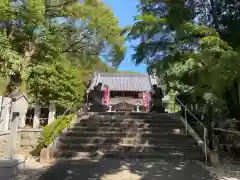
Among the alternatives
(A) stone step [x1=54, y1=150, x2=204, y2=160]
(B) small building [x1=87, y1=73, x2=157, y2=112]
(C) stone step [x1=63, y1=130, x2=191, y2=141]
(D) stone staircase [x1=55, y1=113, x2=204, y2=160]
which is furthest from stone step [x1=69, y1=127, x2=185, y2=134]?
(B) small building [x1=87, y1=73, x2=157, y2=112]

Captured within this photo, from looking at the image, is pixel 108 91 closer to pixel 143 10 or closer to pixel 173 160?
pixel 173 160

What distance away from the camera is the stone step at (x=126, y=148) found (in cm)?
629

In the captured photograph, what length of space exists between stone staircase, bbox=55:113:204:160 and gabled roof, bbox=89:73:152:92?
1055cm

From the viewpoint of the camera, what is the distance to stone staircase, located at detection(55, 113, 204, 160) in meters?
6.11

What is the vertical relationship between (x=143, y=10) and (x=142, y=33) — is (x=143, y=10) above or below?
above

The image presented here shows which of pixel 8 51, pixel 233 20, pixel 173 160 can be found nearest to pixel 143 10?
pixel 233 20

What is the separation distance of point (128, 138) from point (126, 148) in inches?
24.0

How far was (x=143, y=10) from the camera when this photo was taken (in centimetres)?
439

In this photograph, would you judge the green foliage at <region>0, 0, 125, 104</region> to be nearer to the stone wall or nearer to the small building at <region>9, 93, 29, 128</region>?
the stone wall

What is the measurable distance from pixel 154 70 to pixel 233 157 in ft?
13.7

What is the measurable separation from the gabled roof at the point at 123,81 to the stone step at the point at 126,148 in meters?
12.4

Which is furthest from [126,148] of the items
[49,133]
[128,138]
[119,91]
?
[119,91]

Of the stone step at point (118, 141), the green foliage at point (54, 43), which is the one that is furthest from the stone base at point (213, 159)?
the green foliage at point (54, 43)

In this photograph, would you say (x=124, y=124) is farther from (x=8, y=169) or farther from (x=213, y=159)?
(x=8, y=169)
